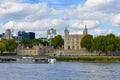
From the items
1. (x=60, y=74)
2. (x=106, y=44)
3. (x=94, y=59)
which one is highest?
(x=106, y=44)

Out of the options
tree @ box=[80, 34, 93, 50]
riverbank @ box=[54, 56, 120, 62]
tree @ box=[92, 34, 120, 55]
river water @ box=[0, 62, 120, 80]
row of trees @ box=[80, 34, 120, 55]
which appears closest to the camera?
river water @ box=[0, 62, 120, 80]

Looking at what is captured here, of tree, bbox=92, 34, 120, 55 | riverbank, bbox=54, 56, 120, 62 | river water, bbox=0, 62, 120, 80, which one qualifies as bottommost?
river water, bbox=0, 62, 120, 80

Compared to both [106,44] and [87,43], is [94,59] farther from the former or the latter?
[87,43]

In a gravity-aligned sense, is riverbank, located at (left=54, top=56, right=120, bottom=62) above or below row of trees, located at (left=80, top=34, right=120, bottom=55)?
below

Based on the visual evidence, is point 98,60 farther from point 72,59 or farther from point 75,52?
point 75,52

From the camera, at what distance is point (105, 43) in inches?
6855

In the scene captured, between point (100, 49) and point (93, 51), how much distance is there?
19712 mm

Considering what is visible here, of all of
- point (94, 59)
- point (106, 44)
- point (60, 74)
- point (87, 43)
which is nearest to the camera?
point (60, 74)

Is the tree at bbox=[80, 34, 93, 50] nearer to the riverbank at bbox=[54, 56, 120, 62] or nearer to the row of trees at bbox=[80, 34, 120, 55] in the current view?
the row of trees at bbox=[80, 34, 120, 55]

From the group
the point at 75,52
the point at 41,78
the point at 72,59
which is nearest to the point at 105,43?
the point at 72,59

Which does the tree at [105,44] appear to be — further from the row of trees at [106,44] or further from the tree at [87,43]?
the tree at [87,43]

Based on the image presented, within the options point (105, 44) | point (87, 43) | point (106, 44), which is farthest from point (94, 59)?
point (87, 43)

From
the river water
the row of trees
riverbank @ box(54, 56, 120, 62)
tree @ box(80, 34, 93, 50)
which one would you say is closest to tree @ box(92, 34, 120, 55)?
the row of trees

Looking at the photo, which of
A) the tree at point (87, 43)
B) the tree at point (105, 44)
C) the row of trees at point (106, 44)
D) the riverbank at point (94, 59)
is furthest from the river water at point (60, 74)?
the tree at point (87, 43)
